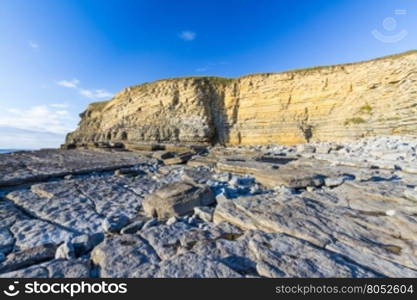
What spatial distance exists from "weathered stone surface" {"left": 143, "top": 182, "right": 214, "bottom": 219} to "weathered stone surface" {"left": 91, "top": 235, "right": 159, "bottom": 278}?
990mm

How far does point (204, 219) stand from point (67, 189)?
3866mm

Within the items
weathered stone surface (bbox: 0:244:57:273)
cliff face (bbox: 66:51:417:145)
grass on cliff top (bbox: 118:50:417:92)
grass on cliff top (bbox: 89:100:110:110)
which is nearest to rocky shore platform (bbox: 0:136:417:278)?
weathered stone surface (bbox: 0:244:57:273)

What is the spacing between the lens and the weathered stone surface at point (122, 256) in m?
1.91

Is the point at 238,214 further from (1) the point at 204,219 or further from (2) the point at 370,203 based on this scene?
(2) the point at 370,203

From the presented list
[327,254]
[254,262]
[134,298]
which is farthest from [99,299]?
[327,254]

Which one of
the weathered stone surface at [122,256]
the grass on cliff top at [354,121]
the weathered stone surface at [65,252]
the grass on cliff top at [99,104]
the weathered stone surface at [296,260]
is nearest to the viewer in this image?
the weathered stone surface at [296,260]

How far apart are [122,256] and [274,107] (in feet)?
62.4

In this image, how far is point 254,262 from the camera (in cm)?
200

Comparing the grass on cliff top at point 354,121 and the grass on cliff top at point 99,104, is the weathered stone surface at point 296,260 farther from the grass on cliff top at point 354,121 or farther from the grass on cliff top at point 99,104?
the grass on cliff top at point 99,104

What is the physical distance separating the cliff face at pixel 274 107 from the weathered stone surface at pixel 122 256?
16.8 m

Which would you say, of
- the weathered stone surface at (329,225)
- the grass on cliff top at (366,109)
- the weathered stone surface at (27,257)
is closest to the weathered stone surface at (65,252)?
the weathered stone surface at (27,257)

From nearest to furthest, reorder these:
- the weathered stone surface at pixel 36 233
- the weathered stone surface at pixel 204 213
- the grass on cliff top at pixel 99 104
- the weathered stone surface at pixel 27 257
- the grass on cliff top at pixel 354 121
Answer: the weathered stone surface at pixel 27 257 < the weathered stone surface at pixel 36 233 < the weathered stone surface at pixel 204 213 < the grass on cliff top at pixel 354 121 < the grass on cliff top at pixel 99 104

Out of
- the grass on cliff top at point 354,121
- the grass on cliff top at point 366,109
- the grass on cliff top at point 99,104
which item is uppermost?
the grass on cliff top at point 99,104

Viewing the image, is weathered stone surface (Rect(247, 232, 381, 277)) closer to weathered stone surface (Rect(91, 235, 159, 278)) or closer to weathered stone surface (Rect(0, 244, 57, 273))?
weathered stone surface (Rect(91, 235, 159, 278))
